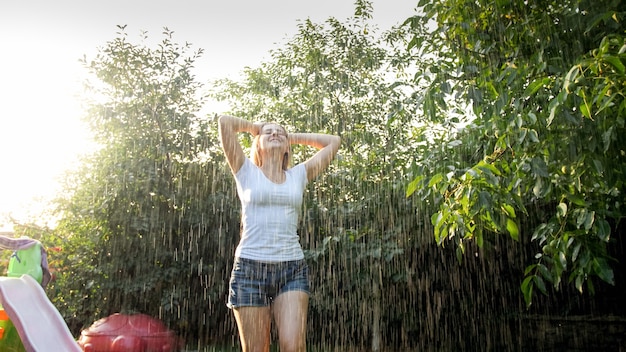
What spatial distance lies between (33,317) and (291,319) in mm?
2228

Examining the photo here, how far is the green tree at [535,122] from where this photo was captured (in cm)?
246

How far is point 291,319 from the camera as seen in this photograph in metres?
2.07

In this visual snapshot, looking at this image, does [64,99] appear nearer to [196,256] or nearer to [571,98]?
[196,256]

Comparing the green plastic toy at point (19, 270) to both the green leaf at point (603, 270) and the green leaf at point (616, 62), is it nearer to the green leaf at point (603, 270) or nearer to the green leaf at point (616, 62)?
the green leaf at point (603, 270)

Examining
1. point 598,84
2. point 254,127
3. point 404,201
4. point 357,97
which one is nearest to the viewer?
point 598,84

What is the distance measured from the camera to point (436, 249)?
601 centimetres

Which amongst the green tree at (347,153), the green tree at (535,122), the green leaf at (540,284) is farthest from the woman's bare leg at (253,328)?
the green tree at (347,153)

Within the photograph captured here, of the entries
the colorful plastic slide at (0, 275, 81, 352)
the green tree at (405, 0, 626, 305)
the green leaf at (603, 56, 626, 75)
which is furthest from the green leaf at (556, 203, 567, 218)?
the colorful plastic slide at (0, 275, 81, 352)

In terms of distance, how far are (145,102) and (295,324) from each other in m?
4.64

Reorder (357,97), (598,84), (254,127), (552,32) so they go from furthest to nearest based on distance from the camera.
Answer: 1. (357,97)
2. (552,32)
3. (254,127)
4. (598,84)

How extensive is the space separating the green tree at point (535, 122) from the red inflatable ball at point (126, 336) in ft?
10.5

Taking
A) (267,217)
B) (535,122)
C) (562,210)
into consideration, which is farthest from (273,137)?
(562,210)

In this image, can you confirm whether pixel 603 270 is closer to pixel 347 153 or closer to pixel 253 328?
pixel 253 328

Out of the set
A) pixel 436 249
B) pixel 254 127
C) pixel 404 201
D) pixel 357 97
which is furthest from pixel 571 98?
pixel 357 97
